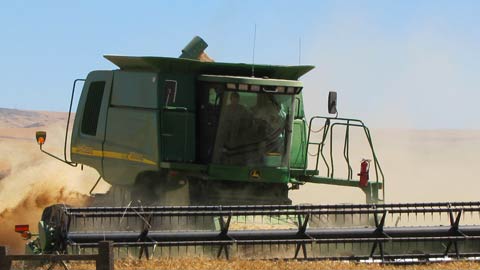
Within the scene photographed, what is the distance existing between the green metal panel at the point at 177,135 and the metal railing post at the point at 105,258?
3.84 m

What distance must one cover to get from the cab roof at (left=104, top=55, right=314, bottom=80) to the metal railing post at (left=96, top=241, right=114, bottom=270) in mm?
4352

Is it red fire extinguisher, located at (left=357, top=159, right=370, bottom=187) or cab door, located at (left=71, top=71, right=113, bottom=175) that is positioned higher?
cab door, located at (left=71, top=71, right=113, bottom=175)

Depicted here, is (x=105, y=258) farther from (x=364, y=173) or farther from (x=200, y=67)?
(x=364, y=173)

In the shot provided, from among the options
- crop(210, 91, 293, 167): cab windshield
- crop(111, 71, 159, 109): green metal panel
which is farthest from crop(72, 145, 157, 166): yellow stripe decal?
crop(210, 91, 293, 167): cab windshield

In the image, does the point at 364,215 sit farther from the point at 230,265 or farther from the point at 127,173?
the point at 127,173

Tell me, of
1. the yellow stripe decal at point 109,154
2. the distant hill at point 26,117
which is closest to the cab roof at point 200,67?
the yellow stripe decal at point 109,154

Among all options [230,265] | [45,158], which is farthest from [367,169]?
[45,158]

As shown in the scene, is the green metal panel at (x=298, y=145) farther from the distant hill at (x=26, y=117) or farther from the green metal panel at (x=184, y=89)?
the distant hill at (x=26, y=117)

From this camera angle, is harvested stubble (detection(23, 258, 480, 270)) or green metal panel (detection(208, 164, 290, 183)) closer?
harvested stubble (detection(23, 258, 480, 270))

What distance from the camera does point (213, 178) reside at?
42.3 ft

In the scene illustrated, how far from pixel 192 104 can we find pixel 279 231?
9.46 ft

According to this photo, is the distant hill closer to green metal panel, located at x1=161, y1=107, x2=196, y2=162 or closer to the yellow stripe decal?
the yellow stripe decal

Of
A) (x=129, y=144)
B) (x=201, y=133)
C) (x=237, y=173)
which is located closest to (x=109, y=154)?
(x=129, y=144)

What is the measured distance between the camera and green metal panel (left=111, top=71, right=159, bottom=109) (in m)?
13.0
